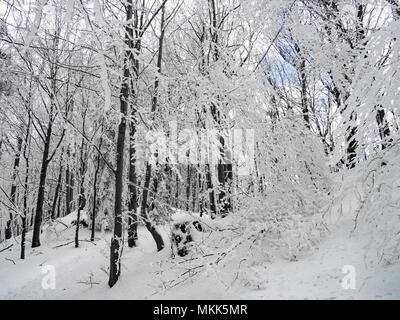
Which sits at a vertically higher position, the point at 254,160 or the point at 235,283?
the point at 254,160

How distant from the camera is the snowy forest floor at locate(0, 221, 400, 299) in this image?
10.4 feet

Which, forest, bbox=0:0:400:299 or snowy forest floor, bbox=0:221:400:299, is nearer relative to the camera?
forest, bbox=0:0:400:299

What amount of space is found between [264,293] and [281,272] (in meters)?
0.58

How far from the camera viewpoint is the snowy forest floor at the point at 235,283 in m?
3.17

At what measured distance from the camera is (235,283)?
431 cm

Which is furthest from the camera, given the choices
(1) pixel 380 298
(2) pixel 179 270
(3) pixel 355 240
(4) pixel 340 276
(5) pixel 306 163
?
(5) pixel 306 163

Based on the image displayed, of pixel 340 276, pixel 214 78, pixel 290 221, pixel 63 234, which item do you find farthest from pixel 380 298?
pixel 63 234

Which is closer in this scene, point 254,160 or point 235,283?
point 235,283

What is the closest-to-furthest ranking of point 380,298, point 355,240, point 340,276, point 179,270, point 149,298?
point 380,298
point 340,276
point 355,240
point 149,298
point 179,270

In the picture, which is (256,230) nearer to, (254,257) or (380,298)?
(254,257)

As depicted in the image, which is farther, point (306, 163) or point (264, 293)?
point (306, 163)

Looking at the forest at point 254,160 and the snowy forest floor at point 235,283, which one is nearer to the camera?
the forest at point 254,160
